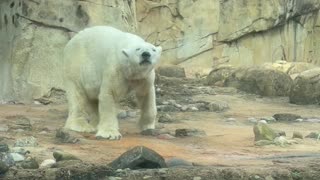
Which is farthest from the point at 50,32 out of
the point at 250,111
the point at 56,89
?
the point at 250,111

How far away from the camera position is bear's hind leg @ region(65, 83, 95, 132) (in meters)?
7.47

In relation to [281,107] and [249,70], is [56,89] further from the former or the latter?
[249,70]

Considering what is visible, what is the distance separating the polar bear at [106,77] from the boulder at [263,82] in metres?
7.37

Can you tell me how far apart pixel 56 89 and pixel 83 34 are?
Result: 4.09 m

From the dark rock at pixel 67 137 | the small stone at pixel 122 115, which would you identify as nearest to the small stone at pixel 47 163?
the dark rock at pixel 67 137

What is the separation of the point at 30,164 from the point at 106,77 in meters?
2.20

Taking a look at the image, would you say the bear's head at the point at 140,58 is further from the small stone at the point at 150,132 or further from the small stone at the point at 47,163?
the small stone at the point at 47,163

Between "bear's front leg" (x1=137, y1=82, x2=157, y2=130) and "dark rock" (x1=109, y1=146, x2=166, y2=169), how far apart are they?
6.75 feet

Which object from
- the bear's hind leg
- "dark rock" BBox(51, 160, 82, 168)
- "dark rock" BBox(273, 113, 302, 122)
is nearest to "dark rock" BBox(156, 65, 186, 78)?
"dark rock" BBox(273, 113, 302, 122)

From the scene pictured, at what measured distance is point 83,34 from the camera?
7.72 metres

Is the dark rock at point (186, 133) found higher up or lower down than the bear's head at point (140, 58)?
lower down

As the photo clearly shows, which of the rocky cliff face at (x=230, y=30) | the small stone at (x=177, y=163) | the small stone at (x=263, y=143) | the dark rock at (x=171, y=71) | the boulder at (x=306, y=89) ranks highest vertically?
the rocky cliff face at (x=230, y=30)

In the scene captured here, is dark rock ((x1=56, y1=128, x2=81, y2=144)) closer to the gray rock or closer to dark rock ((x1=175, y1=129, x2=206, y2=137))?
dark rock ((x1=175, y1=129, x2=206, y2=137))

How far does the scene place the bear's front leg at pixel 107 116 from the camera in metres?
6.83
